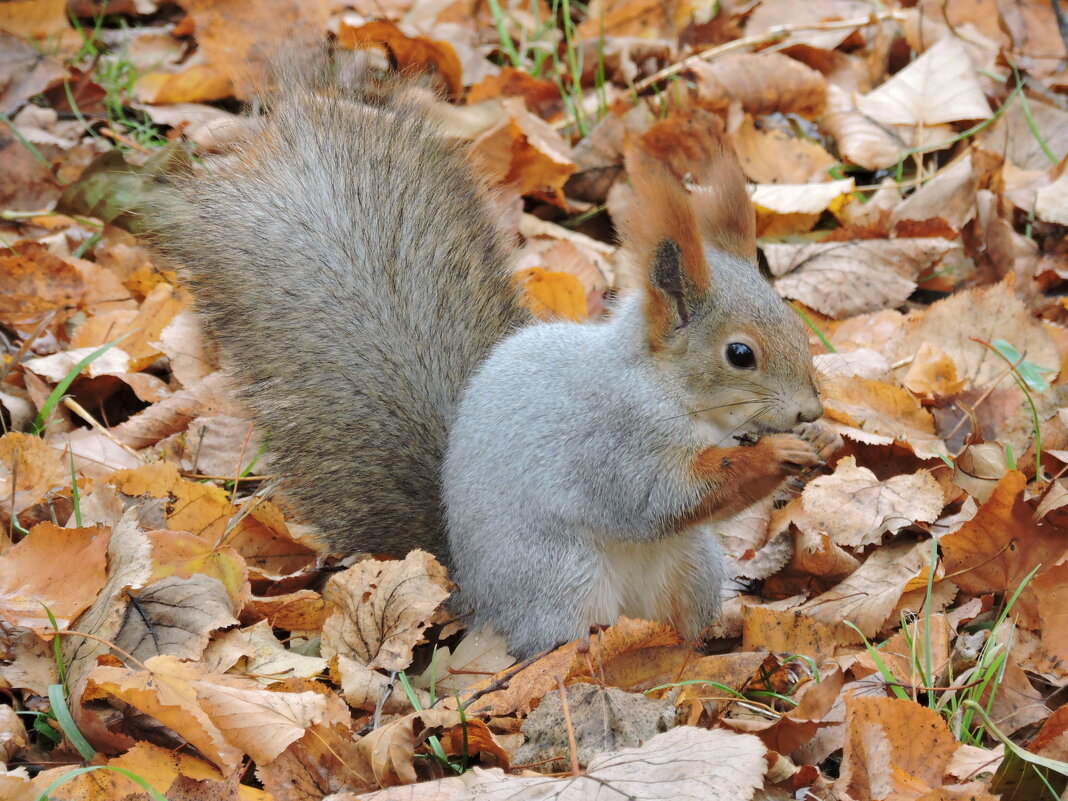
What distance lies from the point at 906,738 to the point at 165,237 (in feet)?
3.94

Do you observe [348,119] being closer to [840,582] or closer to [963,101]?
[840,582]

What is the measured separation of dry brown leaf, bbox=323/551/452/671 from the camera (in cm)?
142

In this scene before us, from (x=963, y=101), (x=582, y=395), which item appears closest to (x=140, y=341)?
(x=582, y=395)

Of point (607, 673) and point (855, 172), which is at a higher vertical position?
point (855, 172)

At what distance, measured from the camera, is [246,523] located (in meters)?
1.68

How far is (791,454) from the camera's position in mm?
1384

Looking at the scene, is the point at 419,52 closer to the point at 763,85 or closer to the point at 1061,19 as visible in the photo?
the point at 763,85

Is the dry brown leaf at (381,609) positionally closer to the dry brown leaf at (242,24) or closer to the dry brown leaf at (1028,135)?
the dry brown leaf at (242,24)

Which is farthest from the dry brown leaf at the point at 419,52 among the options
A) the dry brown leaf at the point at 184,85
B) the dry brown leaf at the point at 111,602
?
the dry brown leaf at the point at 111,602

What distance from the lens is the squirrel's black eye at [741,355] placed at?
1.41 metres

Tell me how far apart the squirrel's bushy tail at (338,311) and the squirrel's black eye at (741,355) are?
43 cm

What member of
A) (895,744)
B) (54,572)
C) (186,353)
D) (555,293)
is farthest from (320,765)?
(555,293)

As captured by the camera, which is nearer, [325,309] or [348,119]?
[325,309]

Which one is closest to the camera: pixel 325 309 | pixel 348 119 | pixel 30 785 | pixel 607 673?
Answer: pixel 30 785
